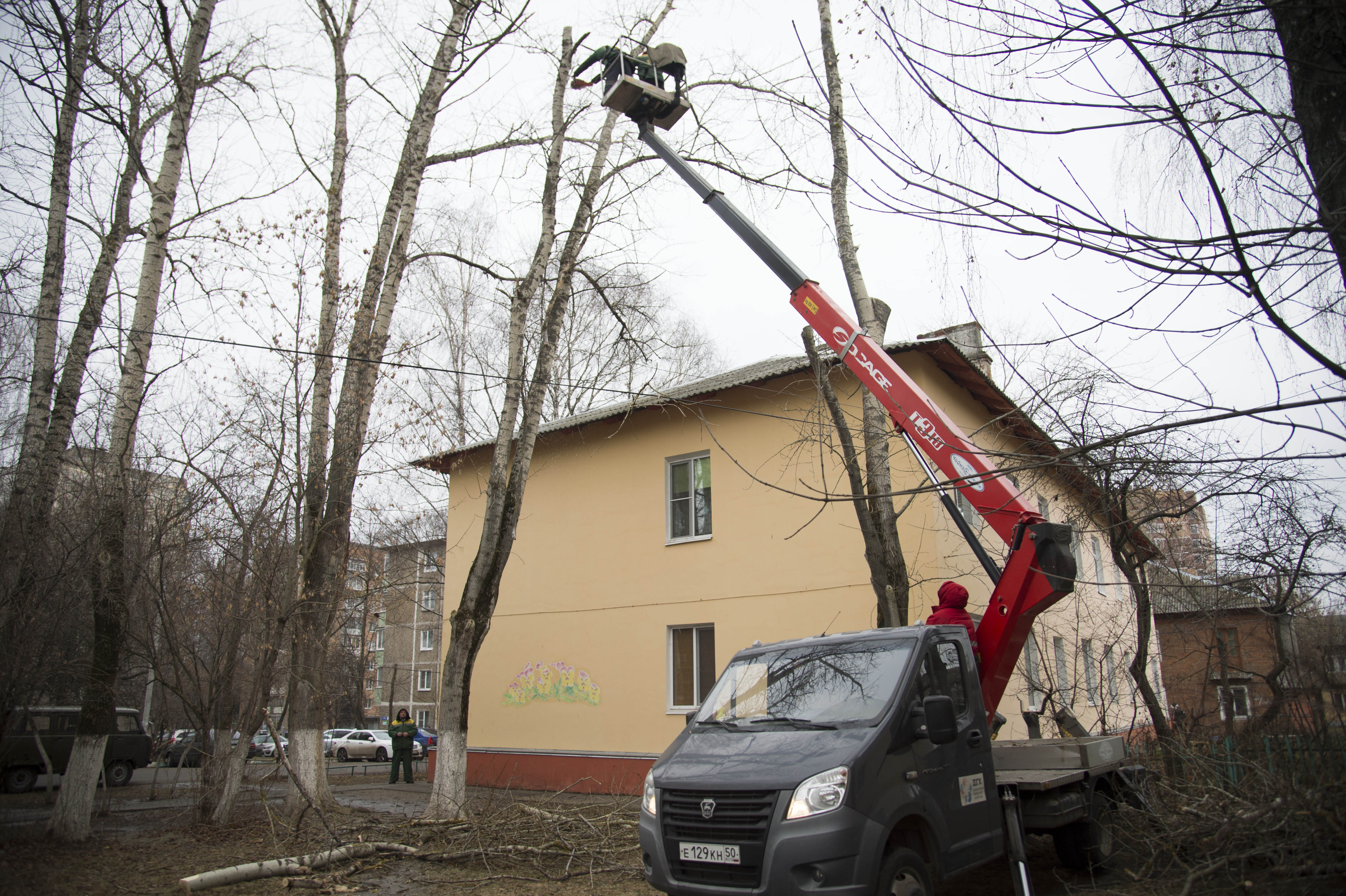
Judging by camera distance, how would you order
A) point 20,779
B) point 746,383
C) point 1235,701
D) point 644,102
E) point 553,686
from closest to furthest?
1. point 1235,701
2. point 644,102
3. point 746,383
4. point 553,686
5. point 20,779

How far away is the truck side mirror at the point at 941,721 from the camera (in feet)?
16.3

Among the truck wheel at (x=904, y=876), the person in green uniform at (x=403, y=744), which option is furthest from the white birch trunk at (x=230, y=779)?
the person in green uniform at (x=403, y=744)

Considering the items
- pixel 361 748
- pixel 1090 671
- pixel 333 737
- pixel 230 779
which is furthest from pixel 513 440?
pixel 333 737

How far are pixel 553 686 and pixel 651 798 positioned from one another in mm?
10564

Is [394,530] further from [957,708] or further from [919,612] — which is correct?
[957,708]

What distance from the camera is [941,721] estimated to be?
4.98 m

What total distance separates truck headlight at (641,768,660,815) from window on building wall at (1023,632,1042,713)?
27.9 feet

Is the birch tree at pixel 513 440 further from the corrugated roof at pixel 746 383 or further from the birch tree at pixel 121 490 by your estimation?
the birch tree at pixel 121 490

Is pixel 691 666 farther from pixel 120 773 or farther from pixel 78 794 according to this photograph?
pixel 120 773

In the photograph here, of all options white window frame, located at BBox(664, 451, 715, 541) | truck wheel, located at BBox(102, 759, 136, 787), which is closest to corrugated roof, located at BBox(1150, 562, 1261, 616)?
white window frame, located at BBox(664, 451, 715, 541)

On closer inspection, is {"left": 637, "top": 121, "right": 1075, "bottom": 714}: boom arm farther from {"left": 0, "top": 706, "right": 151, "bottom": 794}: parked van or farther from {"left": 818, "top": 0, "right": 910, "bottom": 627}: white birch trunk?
{"left": 0, "top": 706, "right": 151, "bottom": 794}: parked van

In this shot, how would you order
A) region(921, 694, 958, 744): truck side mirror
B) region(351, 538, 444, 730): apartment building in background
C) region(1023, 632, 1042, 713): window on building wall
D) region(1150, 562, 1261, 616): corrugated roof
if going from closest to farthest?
region(921, 694, 958, 744): truck side mirror
region(1150, 562, 1261, 616): corrugated roof
region(1023, 632, 1042, 713): window on building wall
region(351, 538, 444, 730): apartment building in background

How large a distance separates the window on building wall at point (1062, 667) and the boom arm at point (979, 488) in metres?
9.32

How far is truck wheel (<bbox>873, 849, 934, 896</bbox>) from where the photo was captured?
15.0 feet
